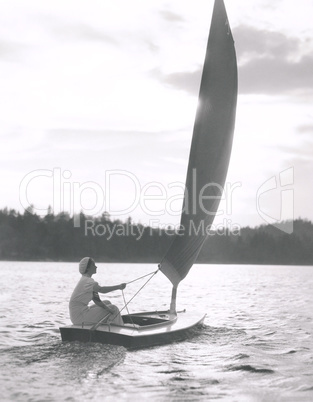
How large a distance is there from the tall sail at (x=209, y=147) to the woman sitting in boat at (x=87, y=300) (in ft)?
9.87

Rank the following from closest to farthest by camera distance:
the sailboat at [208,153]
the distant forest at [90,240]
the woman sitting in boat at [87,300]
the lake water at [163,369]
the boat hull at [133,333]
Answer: the lake water at [163,369]
the boat hull at [133,333]
the woman sitting in boat at [87,300]
the sailboat at [208,153]
the distant forest at [90,240]

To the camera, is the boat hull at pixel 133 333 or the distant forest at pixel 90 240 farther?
the distant forest at pixel 90 240

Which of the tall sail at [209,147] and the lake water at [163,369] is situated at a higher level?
the tall sail at [209,147]

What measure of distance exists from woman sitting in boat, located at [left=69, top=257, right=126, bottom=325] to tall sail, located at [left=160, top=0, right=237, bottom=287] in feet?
9.87

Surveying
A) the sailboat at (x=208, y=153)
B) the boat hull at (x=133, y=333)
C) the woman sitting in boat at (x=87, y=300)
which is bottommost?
the boat hull at (x=133, y=333)

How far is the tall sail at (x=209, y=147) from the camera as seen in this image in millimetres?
14500

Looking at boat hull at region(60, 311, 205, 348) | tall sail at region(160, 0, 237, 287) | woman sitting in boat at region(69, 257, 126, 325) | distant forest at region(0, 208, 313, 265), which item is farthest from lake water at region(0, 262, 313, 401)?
distant forest at region(0, 208, 313, 265)

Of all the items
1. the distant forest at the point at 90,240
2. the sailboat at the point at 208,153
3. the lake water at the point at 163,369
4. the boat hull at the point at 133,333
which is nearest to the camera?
the lake water at the point at 163,369

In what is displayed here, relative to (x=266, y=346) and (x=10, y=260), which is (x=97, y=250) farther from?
(x=266, y=346)

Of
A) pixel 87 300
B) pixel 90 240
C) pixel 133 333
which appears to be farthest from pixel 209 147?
pixel 90 240

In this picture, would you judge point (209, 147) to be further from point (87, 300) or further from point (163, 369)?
point (163, 369)

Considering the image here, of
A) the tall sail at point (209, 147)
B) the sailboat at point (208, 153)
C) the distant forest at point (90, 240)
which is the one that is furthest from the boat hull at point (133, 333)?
the distant forest at point (90, 240)

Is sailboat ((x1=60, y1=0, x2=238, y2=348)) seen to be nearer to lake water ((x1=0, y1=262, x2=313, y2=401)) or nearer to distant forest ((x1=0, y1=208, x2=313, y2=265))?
lake water ((x1=0, y1=262, x2=313, y2=401))

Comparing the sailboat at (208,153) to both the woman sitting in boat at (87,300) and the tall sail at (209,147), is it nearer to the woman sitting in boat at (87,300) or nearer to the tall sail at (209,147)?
the tall sail at (209,147)
